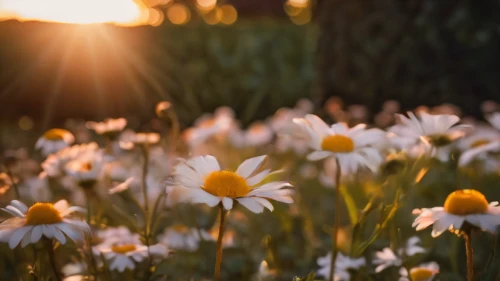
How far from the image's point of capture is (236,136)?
4383mm

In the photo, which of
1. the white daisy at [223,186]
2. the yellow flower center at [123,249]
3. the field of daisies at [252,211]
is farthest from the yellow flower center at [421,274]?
the yellow flower center at [123,249]

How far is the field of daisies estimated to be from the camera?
4.39 feet

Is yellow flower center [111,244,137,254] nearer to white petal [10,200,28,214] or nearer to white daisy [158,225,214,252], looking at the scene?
white petal [10,200,28,214]

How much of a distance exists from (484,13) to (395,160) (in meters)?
3.85

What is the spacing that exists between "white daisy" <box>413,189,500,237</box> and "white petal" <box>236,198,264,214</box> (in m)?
0.36

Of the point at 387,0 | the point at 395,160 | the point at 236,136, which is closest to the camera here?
the point at 395,160

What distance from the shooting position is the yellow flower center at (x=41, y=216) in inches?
54.4

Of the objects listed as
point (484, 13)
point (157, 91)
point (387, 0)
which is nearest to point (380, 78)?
point (387, 0)

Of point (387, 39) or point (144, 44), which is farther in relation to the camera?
point (144, 44)

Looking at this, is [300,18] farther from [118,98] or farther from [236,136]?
[236,136]

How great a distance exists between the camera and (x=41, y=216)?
4.55ft

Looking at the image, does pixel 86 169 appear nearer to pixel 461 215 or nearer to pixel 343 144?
pixel 343 144

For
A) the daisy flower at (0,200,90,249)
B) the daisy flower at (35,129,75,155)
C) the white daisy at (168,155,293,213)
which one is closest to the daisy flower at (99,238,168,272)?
the daisy flower at (0,200,90,249)

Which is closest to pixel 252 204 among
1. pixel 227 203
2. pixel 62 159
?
pixel 227 203
